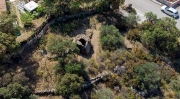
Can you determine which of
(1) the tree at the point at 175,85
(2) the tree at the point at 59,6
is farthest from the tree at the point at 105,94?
(2) the tree at the point at 59,6

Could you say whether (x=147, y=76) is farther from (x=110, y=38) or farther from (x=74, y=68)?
(x=74, y=68)

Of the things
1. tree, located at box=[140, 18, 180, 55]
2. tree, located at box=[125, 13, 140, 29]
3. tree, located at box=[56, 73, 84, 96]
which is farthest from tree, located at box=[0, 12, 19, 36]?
tree, located at box=[140, 18, 180, 55]

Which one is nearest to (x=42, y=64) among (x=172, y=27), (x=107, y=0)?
(x=107, y=0)

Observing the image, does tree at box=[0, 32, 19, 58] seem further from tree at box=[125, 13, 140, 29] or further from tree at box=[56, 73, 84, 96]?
tree at box=[125, 13, 140, 29]

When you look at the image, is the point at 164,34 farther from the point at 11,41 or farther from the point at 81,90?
the point at 11,41

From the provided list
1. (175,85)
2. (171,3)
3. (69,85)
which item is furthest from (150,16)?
(69,85)
